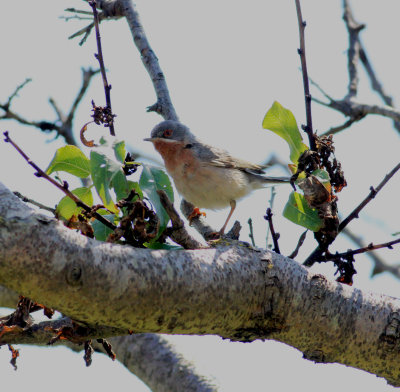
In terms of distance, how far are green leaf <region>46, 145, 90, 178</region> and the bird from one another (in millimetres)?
2421

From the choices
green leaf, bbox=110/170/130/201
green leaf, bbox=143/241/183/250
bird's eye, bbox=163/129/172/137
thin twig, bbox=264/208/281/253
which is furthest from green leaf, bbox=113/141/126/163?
bird's eye, bbox=163/129/172/137

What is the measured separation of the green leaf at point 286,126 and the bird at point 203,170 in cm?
204

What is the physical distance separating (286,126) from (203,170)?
243 cm

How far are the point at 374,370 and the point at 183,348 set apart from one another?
261 centimetres

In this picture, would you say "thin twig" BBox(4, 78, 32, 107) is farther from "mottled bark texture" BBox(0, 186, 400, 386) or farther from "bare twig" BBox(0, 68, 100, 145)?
"mottled bark texture" BBox(0, 186, 400, 386)

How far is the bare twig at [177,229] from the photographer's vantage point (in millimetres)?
3055

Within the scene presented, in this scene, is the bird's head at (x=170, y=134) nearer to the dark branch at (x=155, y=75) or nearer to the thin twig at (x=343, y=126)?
the dark branch at (x=155, y=75)

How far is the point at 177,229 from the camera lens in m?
3.09

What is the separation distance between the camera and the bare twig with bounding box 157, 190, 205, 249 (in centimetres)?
305

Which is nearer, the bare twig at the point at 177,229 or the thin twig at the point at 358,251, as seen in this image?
the bare twig at the point at 177,229

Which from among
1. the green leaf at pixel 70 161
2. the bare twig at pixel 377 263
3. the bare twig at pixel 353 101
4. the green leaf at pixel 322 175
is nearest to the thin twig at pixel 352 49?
the bare twig at pixel 353 101

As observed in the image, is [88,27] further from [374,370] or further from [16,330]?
[374,370]

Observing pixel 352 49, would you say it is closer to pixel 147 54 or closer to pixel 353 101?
pixel 353 101

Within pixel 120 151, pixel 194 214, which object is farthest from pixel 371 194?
pixel 194 214
